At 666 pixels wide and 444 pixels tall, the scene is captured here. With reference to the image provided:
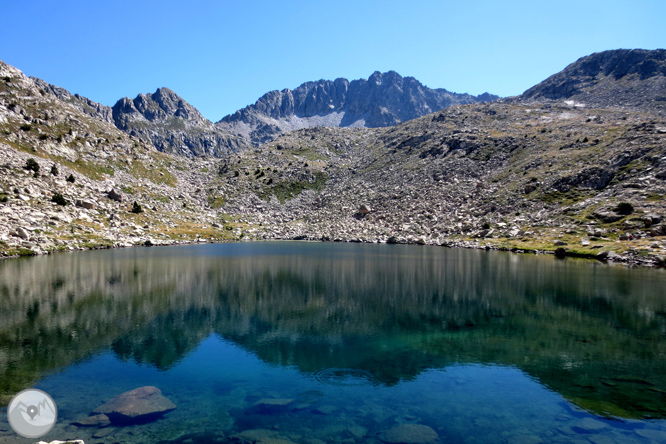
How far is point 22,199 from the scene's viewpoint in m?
74.3

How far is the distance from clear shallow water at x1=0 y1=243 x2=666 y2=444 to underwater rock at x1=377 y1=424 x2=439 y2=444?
30cm

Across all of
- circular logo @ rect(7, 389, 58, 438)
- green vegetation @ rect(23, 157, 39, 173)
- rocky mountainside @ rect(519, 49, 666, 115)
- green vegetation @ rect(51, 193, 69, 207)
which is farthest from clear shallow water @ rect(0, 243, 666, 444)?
rocky mountainside @ rect(519, 49, 666, 115)

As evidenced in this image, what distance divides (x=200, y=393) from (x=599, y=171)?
352 ft

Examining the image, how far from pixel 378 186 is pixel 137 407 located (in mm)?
134065

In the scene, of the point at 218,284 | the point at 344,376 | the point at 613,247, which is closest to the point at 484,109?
the point at 613,247

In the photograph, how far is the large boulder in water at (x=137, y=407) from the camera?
44.8 feet

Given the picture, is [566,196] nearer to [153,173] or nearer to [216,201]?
[216,201]

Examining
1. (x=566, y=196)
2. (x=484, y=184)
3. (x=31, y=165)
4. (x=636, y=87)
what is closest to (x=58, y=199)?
(x=31, y=165)

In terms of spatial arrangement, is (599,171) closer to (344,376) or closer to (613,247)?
(613,247)

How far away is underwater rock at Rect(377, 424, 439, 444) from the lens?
1263cm

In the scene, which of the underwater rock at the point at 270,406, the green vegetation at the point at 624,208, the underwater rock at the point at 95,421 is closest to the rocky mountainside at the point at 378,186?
the green vegetation at the point at 624,208

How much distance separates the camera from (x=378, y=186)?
14400 centimetres

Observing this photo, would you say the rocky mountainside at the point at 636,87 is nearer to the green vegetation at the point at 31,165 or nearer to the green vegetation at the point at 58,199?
the green vegetation at the point at 58,199

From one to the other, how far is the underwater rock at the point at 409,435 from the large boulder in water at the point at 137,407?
882cm
